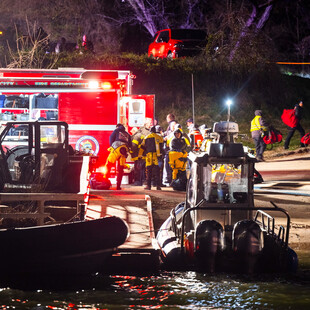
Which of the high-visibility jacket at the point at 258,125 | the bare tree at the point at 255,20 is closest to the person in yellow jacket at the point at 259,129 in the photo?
the high-visibility jacket at the point at 258,125

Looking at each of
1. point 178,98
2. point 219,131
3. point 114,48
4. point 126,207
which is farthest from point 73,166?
point 114,48

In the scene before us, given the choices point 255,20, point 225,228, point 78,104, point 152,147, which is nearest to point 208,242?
point 225,228

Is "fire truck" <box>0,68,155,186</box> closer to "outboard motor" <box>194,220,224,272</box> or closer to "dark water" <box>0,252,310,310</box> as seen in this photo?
"dark water" <box>0,252,310,310</box>

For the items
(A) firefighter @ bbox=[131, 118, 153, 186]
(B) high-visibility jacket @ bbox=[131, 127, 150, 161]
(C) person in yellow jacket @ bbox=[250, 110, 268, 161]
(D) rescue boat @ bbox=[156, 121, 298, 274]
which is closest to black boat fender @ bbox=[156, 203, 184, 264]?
(D) rescue boat @ bbox=[156, 121, 298, 274]

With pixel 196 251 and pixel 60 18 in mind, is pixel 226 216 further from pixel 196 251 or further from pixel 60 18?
pixel 60 18

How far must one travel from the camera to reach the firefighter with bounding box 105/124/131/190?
14805mm

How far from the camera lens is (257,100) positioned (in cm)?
2653

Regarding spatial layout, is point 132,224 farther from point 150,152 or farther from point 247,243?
point 150,152

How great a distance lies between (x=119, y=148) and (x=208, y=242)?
6.56m

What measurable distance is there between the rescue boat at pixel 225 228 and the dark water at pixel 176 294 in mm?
186

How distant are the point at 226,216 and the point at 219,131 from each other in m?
1.21

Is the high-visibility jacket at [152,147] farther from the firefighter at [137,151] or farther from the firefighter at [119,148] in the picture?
the firefighter at [119,148]

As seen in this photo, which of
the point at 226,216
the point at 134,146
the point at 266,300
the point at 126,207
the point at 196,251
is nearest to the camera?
the point at 266,300

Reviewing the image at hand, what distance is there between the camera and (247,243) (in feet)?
28.2
